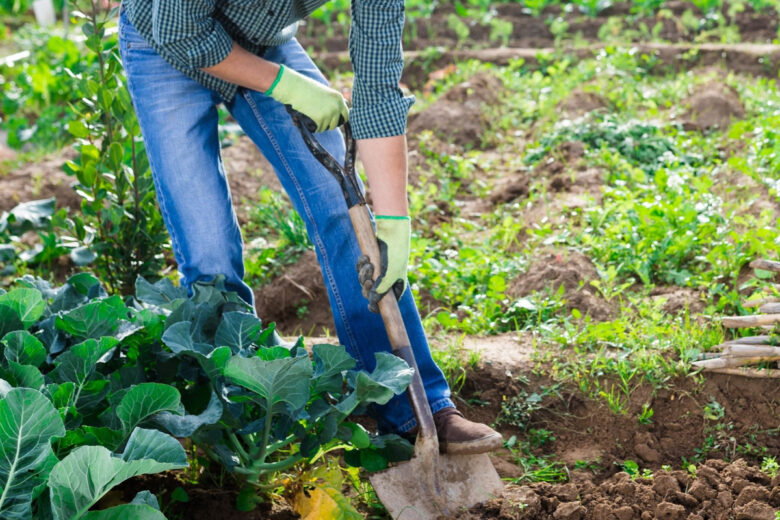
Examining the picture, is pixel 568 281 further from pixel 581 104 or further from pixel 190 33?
pixel 581 104

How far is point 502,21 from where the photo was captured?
22.1ft

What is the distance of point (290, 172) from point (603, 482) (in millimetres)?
1158

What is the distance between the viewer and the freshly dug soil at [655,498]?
1940mm

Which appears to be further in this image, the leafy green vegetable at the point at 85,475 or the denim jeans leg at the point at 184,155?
the denim jeans leg at the point at 184,155

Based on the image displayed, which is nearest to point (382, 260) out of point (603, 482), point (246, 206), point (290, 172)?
point (290, 172)

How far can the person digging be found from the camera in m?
2.06

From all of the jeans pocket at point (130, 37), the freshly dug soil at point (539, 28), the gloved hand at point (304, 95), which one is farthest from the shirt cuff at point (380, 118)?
the freshly dug soil at point (539, 28)

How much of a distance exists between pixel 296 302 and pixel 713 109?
256 cm

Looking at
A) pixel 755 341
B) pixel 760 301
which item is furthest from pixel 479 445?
pixel 760 301

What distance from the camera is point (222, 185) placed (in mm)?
2379

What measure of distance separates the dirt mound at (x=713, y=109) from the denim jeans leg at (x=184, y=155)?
2.91m

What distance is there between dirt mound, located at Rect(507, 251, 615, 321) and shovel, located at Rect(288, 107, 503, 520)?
0.94 metres

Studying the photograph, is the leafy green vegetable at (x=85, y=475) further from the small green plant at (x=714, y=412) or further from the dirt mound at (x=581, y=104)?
the dirt mound at (x=581, y=104)

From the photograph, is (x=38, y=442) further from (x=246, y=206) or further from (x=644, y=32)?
(x=644, y=32)
